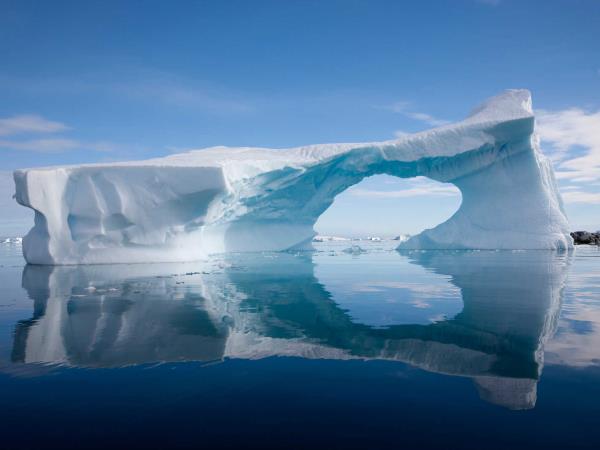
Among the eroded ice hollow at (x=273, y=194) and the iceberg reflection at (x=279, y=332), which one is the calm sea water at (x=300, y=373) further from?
the eroded ice hollow at (x=273, y=194)

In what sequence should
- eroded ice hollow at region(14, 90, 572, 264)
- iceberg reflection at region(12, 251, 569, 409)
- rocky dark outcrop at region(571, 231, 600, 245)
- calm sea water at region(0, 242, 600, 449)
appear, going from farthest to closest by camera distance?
rocky dark outcrop at region(571, 231, 600, 245), eroded ice hollow at region(14, 90, 572, 264), iceberg reflection at region(12, 251, 569, 409), calm sea water at region(0, 242, 600, 449)

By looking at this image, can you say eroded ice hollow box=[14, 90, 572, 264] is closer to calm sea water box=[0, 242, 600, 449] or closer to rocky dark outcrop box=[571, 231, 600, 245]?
calm sea water box=[0, 242, 600, 449]

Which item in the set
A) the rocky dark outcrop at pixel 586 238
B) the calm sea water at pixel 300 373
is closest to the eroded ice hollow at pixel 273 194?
the calm sea water at pixel 300 373

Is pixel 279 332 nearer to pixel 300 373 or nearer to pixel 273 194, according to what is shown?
pixel 300 373

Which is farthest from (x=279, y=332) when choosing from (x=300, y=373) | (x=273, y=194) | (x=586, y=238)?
(x=586, y=238)

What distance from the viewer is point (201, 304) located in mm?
6242

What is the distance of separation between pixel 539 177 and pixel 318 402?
2004 centimetres

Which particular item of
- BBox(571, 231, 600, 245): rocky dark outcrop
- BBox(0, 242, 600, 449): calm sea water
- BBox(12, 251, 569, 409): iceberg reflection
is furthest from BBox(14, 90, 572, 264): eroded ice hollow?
BBox(571, 231, 600, 245): rocky dark outcrop

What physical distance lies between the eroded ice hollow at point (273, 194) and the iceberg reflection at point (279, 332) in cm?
580

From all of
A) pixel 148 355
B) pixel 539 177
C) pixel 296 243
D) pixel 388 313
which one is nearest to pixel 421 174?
pixel 539 177

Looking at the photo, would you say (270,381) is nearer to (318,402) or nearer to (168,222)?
(318,402)

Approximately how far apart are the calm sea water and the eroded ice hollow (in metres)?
7.12

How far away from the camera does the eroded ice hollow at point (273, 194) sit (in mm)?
13109

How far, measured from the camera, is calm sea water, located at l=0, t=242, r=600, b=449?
7.47 feet
